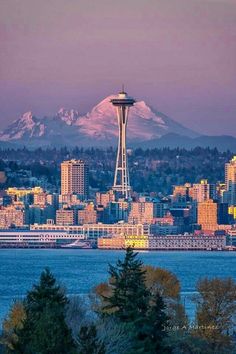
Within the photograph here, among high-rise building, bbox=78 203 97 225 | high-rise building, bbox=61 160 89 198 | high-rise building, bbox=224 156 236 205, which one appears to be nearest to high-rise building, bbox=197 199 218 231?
high-rise building, bbox=78 203 97 225

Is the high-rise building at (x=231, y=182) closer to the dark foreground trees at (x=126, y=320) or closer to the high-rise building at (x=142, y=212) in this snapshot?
the high-rise building at (x=142, y=212)

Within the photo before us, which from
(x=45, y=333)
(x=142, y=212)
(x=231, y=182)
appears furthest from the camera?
(x=231, y=182)

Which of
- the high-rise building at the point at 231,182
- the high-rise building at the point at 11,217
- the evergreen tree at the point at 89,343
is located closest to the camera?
the evergreen tree at the point at 89,343

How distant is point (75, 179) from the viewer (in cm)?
10412

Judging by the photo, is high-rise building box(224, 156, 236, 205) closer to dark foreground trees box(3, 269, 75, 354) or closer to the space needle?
the space needle

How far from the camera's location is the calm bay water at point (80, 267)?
3928 cm

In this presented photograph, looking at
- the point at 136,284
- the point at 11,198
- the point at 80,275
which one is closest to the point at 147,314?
the point at 136,284

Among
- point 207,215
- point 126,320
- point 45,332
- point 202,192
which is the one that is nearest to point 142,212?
point 207,215

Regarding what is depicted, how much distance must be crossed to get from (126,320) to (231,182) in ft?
274

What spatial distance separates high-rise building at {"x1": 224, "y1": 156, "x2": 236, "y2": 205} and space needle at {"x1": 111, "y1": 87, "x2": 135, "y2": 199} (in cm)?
509

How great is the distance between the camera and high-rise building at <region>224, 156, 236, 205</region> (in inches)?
3895

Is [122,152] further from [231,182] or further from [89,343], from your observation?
[89,343]

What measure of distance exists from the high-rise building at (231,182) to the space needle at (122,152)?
509 centimetres

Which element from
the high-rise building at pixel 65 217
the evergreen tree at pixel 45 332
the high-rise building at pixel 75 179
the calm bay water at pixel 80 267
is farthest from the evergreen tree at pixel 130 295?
the high-rise building at pixel 75 179
